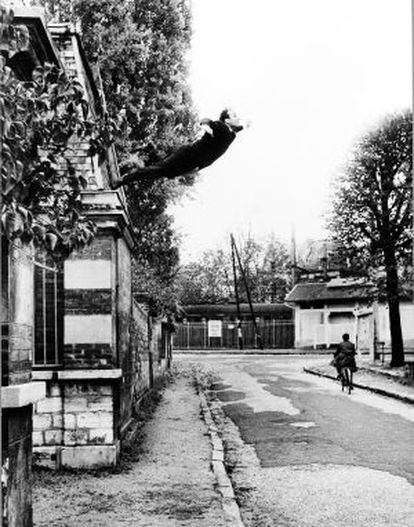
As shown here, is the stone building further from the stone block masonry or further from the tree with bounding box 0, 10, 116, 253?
the tree with bounding box 0, 10, 116, 253

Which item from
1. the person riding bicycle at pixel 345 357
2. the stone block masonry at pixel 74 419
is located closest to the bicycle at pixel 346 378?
the person riding bicycle at pixel 345 357

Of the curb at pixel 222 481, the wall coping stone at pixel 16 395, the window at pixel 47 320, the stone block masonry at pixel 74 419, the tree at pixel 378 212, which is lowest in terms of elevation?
the curb at pixel 222 481

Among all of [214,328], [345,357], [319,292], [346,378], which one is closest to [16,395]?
[345,357]

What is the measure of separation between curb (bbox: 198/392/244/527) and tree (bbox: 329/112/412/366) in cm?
1105

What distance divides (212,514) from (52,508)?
59.4 inches

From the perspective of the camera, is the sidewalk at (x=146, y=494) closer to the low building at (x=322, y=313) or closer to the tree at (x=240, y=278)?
the low building at (x=322, y=313)

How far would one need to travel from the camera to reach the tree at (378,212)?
72.0ft

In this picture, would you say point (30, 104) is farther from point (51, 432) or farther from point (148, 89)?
point (148, 89)

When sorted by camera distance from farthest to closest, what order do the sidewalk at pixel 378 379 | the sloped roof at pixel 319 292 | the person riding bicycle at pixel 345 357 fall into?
1. the sloped roof at pixel 319 292
2. the person riding bicycle at pixel 345 357
3. the sidewalk at pixel 378 379

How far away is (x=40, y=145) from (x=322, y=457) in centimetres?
732

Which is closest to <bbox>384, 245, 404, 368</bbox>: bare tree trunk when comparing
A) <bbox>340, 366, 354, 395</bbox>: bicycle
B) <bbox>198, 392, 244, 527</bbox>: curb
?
<bbox>340, 366, 354, 395</bbox>: bicycle

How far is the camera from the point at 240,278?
5984 cm

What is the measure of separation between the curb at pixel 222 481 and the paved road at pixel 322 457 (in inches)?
7.2

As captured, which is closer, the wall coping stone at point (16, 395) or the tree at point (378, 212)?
the wall coping stone at point (16, 395)
